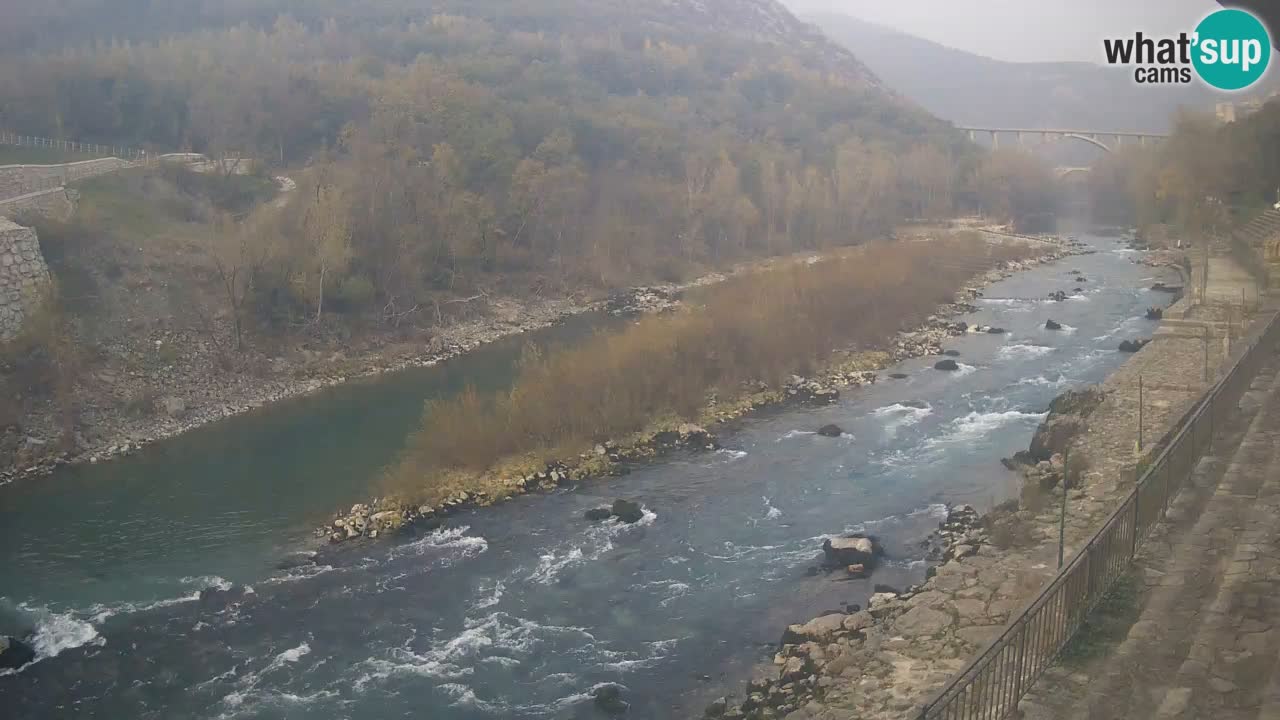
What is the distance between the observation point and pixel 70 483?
54.7 feet

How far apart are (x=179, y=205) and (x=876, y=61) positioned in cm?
13294

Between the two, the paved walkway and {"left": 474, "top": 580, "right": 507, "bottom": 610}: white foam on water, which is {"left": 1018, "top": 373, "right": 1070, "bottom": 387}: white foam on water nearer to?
the paved walkway

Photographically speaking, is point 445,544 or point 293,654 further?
point 445,544

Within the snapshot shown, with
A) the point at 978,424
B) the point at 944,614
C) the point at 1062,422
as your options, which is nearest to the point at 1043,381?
the point at 978,424

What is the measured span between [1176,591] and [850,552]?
6223 millimetres

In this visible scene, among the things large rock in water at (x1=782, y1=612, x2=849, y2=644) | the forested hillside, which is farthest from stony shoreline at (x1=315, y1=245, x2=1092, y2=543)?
the forested hillside

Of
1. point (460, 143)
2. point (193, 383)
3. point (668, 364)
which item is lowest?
point (193, 383)

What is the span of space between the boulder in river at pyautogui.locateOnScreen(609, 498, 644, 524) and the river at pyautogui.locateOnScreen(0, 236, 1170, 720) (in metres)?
0.20

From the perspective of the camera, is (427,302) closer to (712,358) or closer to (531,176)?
(531,176)

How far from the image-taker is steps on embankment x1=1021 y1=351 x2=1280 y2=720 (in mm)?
5352

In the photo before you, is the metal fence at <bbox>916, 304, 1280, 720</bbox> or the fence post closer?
the metal fence at <bbox>916, 304, 1280, 720</bbox>

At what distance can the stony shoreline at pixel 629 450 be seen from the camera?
Result: 14.4 meters

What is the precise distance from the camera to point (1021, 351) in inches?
929

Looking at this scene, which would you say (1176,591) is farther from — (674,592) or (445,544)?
(445,544)
